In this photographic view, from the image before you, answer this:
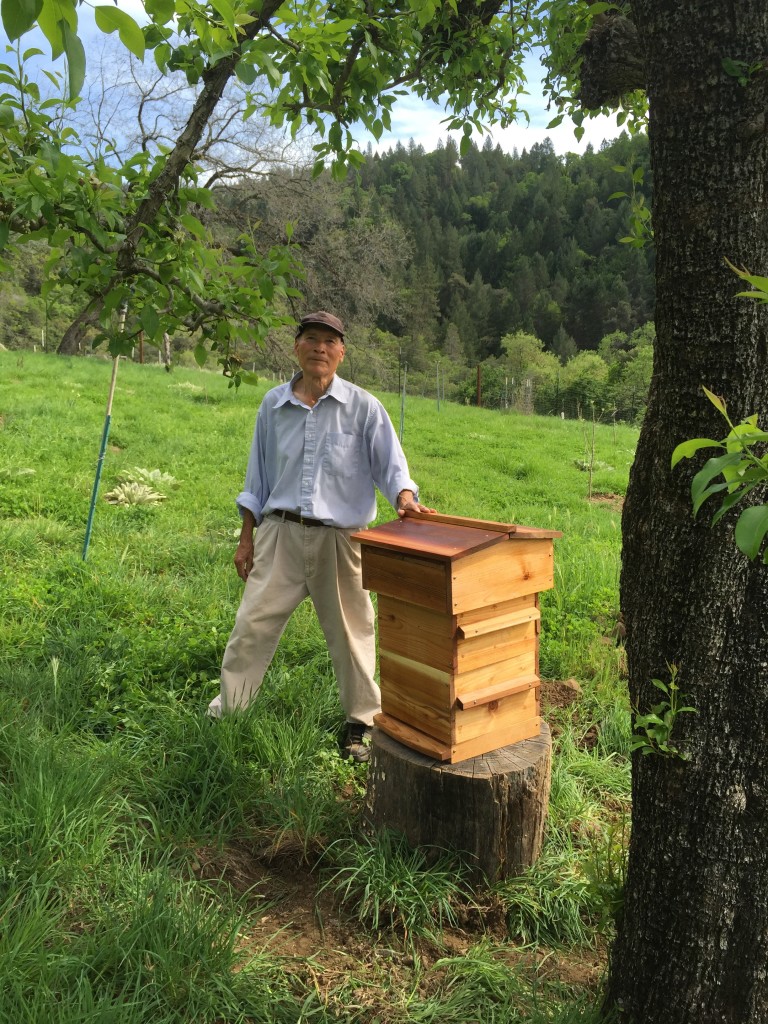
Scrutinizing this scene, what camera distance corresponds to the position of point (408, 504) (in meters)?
3.45

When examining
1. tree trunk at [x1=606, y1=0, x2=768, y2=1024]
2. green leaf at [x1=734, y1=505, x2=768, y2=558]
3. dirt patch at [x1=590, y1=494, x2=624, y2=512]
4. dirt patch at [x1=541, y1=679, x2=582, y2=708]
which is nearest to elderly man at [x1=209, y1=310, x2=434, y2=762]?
dirt patch at [x1=541, y1=679, x2=582, y2=708]

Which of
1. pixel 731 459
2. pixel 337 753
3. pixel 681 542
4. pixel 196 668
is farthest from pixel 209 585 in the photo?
pixel 731 459

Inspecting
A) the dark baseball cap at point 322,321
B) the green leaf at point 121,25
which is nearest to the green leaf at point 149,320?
the dark baseball cap at point 322,321

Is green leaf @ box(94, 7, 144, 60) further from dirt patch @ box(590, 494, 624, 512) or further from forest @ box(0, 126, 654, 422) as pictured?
forest @ box(0, 126, 654, 422)

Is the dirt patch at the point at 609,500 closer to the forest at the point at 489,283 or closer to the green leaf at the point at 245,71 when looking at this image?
the green leaf at the point at 245,71

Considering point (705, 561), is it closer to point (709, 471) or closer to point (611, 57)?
point (709, 471)

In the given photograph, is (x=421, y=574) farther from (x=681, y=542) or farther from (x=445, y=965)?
(x=445, y=965)

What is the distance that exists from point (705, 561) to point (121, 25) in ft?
5.44

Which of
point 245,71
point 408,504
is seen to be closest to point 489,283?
point 408,504

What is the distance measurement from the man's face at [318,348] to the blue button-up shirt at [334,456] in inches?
4.7

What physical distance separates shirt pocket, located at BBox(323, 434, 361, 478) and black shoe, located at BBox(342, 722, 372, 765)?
1.30m

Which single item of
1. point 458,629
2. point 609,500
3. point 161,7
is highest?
point 161,7

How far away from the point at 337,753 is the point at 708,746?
6.86 feet

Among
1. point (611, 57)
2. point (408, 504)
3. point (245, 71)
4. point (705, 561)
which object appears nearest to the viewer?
point (705, 561)
